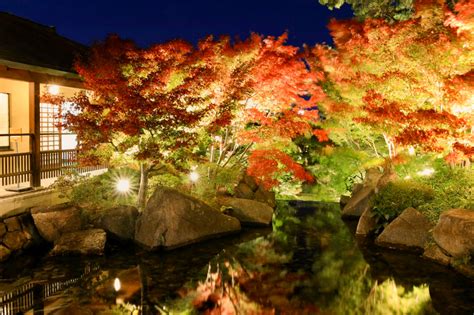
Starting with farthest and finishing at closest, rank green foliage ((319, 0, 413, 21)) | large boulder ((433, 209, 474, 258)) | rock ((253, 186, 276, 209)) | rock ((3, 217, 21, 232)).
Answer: green foliage ((319, 0, 413, 21))
rock ((253, 186, 276, 209))
rock ((3, 217, 21, 232))
large boulder ((433, 209, 474, 258))

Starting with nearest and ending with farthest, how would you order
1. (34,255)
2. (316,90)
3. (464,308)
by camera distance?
(464,308) < (34,255) < (316,90)

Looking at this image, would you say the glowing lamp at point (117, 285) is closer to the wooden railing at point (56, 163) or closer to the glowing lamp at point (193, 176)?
the wooden railing at point (56, 163)

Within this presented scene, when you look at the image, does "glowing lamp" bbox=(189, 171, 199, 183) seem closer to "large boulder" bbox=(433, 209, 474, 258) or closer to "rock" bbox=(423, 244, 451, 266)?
"rock" bbox=(423, 244, 451, 266)

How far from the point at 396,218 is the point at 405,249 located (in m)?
0.97

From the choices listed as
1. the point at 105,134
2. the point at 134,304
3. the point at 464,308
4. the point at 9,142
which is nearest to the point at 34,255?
the point at 105,134

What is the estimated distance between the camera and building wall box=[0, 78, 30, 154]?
1525 cm

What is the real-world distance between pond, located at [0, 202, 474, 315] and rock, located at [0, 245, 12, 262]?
0.33 metres

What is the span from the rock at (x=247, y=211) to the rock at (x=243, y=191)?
197cm

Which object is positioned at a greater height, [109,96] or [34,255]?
[109,96]

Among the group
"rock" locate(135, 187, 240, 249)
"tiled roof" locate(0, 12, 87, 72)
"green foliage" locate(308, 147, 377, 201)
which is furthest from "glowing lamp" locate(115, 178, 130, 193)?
"green foliage" locate(308, 147, 377, 201)

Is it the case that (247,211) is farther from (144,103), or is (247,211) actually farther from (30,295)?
(30,295)

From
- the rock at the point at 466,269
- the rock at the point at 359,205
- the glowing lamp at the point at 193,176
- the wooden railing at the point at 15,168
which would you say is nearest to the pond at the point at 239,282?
the rock at the point at 466,269

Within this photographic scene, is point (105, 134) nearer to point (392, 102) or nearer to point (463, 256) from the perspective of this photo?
point (392, 102)

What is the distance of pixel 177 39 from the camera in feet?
44.3
